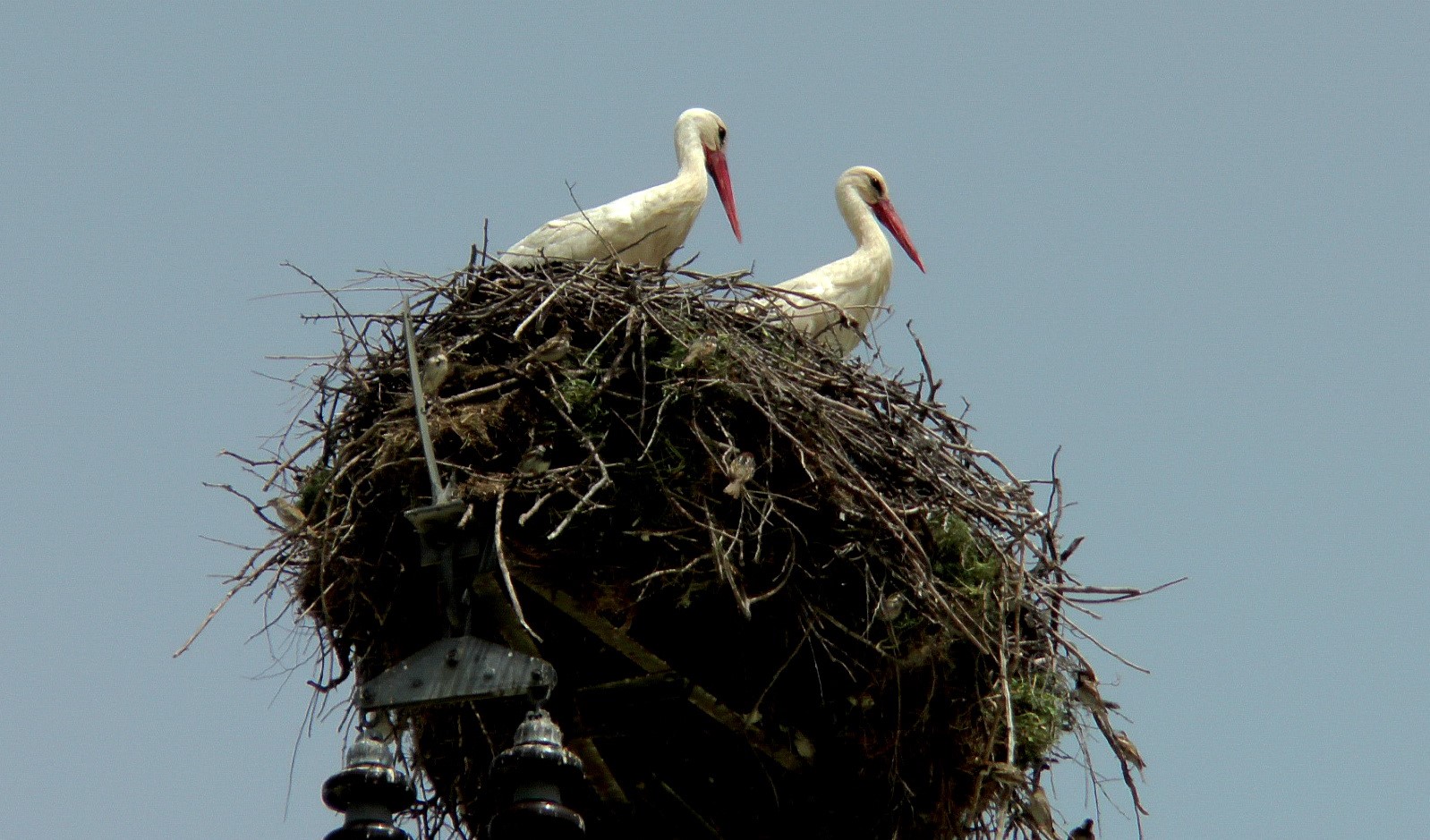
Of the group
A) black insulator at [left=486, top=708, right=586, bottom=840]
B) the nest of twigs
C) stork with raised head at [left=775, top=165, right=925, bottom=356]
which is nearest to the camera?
black insulator at [left=486, top=708, right=586, bottom=840]

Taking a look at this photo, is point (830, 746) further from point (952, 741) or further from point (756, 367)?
point (756, 367)

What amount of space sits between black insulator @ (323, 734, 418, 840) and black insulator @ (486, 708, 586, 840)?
160 millimetres

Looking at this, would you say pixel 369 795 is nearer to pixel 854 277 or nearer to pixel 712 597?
pixel 712 597

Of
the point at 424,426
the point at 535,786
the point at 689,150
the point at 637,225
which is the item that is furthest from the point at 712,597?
the point at 689,150

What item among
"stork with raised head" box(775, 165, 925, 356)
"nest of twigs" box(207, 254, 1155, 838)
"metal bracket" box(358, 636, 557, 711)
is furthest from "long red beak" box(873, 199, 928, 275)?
"metal bracket" box(358, 636, 557, 711)

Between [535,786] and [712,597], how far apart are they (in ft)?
5.24

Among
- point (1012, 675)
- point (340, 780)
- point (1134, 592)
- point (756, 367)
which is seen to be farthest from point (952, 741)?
point (340, 780)

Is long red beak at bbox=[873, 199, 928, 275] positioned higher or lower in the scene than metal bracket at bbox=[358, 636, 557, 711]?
higher

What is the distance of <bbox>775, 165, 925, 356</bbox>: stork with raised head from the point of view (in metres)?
6.46

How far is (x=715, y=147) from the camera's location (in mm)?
7957

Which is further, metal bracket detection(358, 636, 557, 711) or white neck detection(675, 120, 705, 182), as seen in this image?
white neck detection(675, 120, 705, 182)

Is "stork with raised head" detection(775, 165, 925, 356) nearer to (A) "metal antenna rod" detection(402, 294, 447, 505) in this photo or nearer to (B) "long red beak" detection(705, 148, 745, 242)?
(B) "long red beak" detection(705, 148, 745, 242)

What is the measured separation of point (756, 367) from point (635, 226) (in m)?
1.80

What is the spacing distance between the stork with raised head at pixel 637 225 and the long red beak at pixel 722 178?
219 mm
